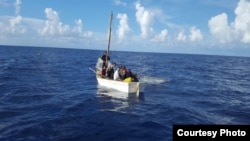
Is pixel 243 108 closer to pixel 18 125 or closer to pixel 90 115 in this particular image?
pixel 90 115

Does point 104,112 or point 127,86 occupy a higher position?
point 127,86

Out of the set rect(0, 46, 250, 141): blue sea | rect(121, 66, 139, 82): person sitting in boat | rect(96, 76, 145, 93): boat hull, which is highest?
rect(121, 66, 139, 82): person sitting in boat

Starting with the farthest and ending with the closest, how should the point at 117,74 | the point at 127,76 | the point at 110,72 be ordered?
the point at 110,72 < the point at 117,74 < the point at 127,76

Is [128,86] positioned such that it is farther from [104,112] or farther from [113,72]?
[104,112]

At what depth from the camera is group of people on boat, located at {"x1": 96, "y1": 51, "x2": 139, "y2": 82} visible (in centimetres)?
2650

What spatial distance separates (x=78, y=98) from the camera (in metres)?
24.4

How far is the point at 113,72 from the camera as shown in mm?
29703

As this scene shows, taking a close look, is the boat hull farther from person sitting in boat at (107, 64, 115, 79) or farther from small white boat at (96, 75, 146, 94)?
person sitting in boat at (107, 64, 115, 79)

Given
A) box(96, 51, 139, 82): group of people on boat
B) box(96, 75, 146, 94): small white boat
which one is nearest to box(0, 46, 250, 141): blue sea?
box(96, 75, 146, 94): small white boat

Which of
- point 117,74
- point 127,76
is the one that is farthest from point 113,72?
point 127,76

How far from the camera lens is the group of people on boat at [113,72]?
2650 cm

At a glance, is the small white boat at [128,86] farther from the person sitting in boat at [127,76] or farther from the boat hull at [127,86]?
the person sitting in boat at [127,76]

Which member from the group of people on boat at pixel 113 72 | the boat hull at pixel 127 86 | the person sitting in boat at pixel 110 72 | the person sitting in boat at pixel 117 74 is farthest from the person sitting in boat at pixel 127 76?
the person sitting in boat at pixel 110 72

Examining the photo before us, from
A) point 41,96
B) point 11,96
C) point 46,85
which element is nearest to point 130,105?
point 41,96
